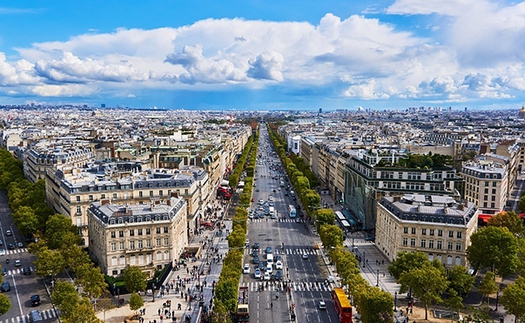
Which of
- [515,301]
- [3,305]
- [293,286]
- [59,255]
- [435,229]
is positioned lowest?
[293,286]

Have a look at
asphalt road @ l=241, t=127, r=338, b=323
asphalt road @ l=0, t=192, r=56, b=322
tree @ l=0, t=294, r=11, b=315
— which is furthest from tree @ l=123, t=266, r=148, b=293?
asphalt road @ l=241, t=127, r=338, b=323

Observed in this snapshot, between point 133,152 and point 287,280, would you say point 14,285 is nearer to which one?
point 287,280

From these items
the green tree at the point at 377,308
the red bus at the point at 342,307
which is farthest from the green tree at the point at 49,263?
the green tree at the point at 377,308

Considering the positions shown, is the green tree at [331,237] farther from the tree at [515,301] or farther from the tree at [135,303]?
the tree at [135,303]

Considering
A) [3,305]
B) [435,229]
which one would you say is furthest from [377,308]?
[3,305]

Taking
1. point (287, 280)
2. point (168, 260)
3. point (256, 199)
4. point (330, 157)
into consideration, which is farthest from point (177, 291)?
point (330, 157)

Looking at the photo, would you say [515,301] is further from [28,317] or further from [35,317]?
[28,317]
